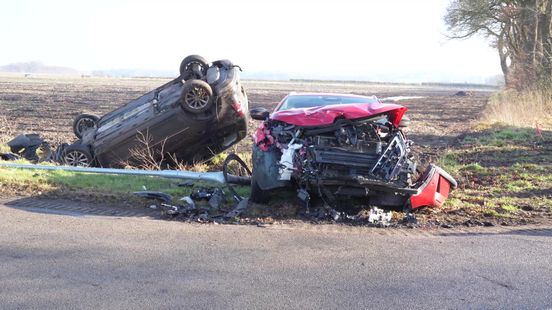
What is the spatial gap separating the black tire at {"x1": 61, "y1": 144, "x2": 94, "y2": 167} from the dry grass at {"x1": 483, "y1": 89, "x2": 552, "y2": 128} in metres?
14.3

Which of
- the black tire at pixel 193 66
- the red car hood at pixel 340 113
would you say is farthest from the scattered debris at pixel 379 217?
the black tire at pixel 193 66

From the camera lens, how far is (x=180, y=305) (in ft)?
13.4

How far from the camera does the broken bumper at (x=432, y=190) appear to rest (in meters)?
7.09

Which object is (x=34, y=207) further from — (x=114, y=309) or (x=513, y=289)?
(x=513, y=289)

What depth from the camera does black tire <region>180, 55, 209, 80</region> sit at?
1095 cm

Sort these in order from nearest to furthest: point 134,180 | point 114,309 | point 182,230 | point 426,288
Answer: point 114,309 < point 426,288 < point 182,230 < point 134,180

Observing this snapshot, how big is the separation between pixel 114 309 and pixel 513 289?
309 cm

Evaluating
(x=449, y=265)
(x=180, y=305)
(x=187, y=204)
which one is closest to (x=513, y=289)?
(x=449, y=265)

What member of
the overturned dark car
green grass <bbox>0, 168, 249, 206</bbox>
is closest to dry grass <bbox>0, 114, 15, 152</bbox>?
the overturned dark car

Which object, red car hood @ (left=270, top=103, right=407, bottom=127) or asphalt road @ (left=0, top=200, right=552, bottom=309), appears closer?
asphalt road @ (left=0, top=200, right=552, bottom=309)

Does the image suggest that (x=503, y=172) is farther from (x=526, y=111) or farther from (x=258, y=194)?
(x=526, y=111)

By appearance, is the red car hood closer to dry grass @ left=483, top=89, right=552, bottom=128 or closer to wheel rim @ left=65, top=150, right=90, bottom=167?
wheel rim @ left=65, top=150, right=90, bottom=167

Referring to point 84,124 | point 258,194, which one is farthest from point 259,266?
point 84,124

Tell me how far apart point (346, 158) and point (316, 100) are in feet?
7.53
